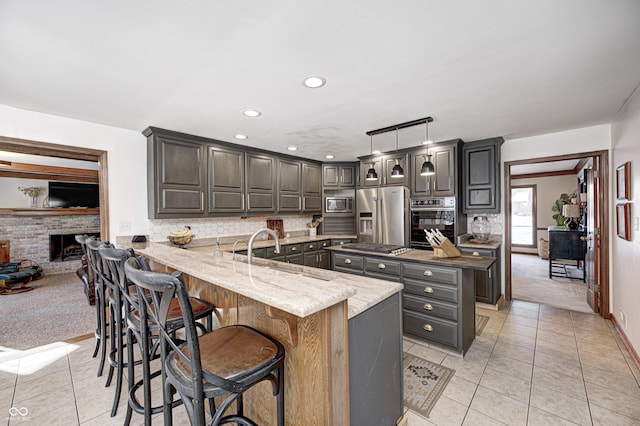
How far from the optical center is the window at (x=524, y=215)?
7.98 meters

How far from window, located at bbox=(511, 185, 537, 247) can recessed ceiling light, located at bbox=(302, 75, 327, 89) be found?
27.6 ft

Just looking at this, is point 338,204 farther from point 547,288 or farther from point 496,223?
point 547,288

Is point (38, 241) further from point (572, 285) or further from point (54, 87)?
point (572, 285)

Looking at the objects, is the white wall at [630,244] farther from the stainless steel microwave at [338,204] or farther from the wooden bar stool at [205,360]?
the stainless steel microwave at [338,204]

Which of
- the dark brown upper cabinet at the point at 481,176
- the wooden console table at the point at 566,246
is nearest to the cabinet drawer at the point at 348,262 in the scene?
the dark brown upper cabinet at the point at 481,176

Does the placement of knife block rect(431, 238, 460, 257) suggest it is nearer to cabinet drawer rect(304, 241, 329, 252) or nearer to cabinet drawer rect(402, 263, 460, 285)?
cabinet drawer rect(402, 263, 460, 285)

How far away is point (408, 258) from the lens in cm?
269

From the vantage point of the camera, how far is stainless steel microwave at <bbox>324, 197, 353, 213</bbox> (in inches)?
215

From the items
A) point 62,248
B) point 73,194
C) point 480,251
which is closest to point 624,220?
point 480,251

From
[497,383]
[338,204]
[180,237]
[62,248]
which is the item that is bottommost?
[497,383]

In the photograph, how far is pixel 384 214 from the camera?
14.5ft

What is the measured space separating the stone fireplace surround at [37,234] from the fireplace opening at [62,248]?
0.26 feet

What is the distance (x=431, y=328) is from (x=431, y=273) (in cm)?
54

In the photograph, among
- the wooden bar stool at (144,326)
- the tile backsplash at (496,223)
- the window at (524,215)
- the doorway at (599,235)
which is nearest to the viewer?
the wooden bar stool at (144,326)
